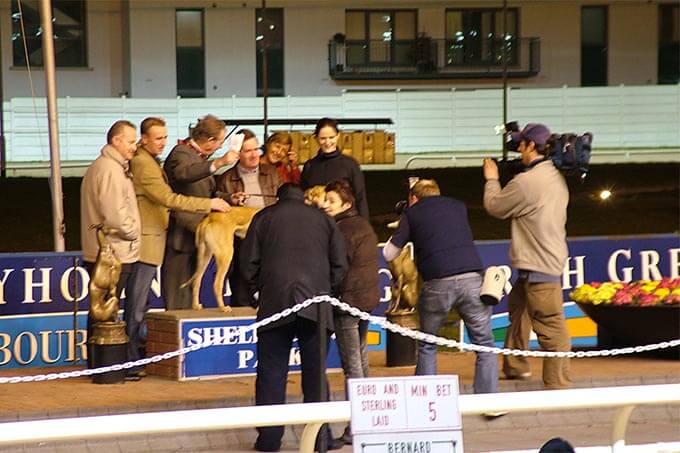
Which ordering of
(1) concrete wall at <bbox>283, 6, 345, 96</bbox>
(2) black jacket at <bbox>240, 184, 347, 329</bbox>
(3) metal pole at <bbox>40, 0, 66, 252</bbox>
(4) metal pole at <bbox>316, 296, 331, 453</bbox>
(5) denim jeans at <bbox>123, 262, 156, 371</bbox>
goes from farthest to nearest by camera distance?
(1) concrete wall at <bbox>283, 6, 345, 96</bbox>
(3) metal pole at <bbox>40, 0, 66, 252</bbox>
(5) denim jeans at <bbox>123, 262, 156, 371</bbox>
(2) black jacket at <bbox>240, 184, 347, 329</bbox>
(4) metal pole at <bbox>316, 296, 331, 453</bbox>

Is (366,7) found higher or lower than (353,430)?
higher

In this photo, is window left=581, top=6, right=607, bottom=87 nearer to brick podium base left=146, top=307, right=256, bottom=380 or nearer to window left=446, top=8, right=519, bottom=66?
window left=446, top=8, right=519, bottom=66

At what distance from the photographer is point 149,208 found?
434 inches

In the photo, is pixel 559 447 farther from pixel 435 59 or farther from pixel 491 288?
pixel 435 59

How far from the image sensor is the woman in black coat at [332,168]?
1091cm

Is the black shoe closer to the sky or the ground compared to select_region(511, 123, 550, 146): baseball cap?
closer to the ground

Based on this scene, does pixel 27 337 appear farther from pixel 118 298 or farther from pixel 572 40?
pixel 572 40

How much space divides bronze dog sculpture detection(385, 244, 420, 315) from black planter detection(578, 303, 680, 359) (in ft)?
4.62

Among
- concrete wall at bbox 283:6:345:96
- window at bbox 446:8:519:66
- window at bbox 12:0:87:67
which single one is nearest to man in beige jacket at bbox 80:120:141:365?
window at bbox 12:0:87:67

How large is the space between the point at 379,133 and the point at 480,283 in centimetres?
1894

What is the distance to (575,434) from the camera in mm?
10320

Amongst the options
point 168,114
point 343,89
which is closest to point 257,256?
point 168,114

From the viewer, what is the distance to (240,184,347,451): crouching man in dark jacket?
9000mm

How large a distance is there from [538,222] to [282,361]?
85.8 inches
